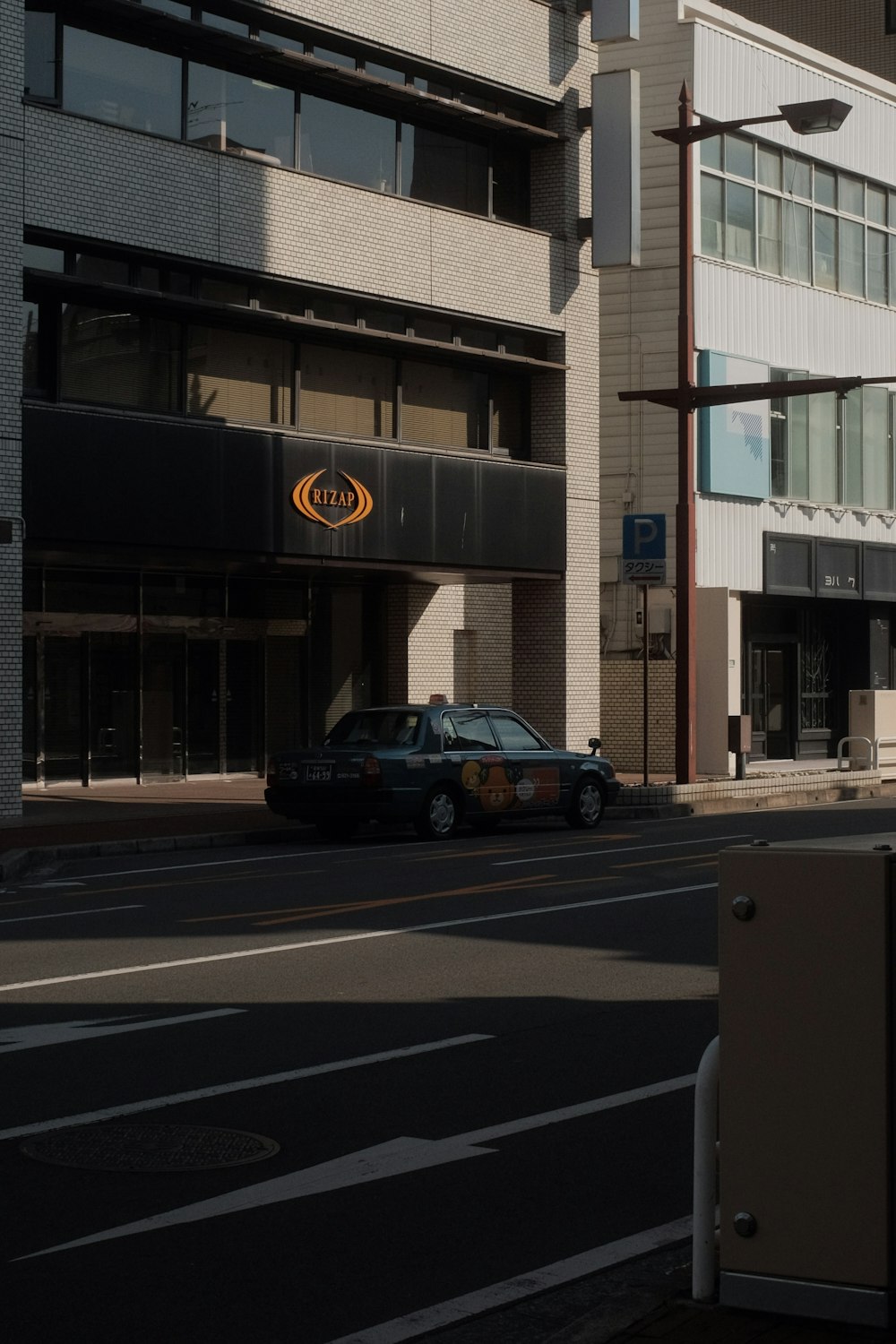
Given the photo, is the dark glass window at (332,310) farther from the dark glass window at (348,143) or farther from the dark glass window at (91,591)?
the dark glass window at (91,591)

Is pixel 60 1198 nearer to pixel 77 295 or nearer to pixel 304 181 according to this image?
pixel 77 295

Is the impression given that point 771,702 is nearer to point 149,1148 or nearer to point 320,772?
point 320,772

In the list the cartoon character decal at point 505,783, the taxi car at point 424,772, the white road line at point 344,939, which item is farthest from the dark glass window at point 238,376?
the white road line at point 344,939

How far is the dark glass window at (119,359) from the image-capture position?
2438cm

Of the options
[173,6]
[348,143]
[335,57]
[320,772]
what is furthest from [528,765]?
[335,57]

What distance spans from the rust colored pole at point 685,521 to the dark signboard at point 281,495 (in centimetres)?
344

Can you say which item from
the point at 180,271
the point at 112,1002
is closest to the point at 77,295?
the point at 180,271

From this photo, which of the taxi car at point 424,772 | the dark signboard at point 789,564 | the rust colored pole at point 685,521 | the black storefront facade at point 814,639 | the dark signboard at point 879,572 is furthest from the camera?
the dark signboard at point 879,572

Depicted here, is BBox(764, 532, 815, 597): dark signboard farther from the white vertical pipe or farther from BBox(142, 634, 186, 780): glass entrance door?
the white vertical pipe

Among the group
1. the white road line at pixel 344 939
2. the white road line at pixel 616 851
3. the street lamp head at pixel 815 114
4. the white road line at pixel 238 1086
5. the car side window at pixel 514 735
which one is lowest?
the white road line at pixel 238 1086

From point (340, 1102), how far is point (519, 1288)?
2325 millimetres

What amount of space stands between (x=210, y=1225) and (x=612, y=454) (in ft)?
95.8

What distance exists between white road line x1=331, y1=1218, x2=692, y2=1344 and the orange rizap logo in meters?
21.1

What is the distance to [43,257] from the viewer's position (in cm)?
2389
